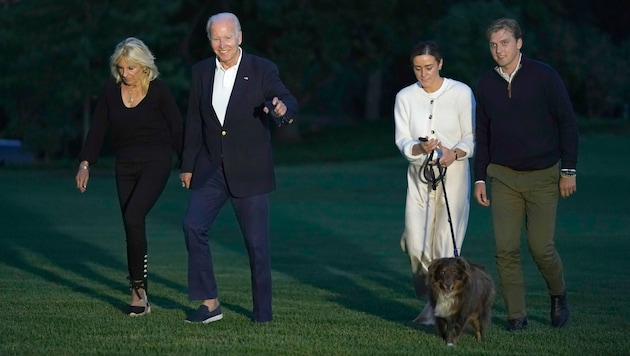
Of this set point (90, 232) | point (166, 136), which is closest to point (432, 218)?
point (166, 136)

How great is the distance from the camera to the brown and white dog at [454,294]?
8.02 meters

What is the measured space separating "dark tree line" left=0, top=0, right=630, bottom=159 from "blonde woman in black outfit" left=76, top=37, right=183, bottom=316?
33.6 meters

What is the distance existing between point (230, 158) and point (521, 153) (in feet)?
6.80

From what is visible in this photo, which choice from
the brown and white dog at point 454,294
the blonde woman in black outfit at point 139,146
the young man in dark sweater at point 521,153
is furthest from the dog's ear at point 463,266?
the blonde woman in black outfit at point 139,146

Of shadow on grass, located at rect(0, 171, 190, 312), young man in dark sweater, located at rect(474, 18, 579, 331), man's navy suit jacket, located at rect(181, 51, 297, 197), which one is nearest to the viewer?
young man in dark sweater, located at rect(474, 18, 579, 331)

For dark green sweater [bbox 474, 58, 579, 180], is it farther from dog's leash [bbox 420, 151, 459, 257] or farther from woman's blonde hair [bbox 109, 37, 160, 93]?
woman's blonde hair [bbox 109, 37, 160, 93]

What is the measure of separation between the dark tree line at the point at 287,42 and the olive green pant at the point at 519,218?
34791 millimetres

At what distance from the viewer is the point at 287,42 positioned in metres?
52.3

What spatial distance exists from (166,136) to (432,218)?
214 cm

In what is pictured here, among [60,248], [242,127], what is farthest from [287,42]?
[242,127]

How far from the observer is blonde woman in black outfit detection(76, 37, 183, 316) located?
9.63 metres

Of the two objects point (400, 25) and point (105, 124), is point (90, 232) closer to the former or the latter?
point (105, 124)

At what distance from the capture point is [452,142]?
933 cm

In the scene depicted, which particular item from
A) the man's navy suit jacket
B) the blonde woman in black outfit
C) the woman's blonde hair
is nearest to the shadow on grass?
the blonde woman in black outfit
